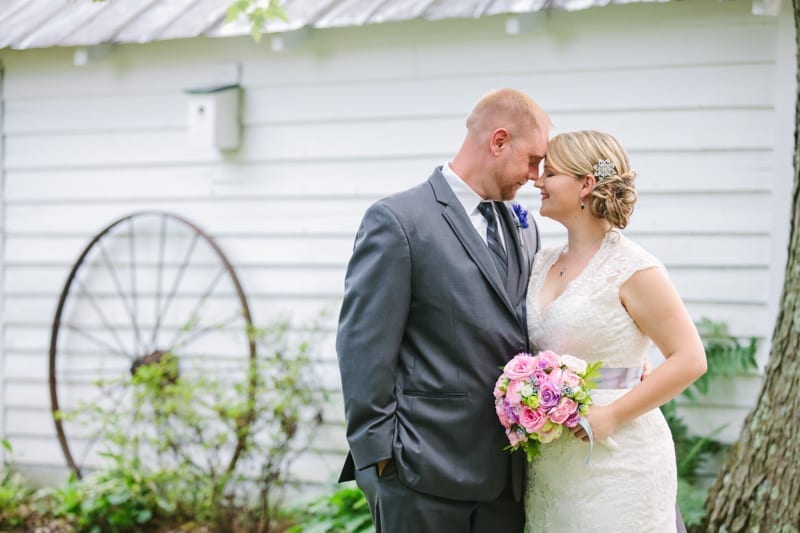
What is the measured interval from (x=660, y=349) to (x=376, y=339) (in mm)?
850

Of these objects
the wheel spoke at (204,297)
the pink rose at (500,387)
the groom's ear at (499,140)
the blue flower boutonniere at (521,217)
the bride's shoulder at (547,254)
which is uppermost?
the groom's ear at (499,140)

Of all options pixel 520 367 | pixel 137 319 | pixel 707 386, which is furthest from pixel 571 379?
pixel 137 319

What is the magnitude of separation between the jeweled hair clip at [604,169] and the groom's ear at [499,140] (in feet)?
1.04

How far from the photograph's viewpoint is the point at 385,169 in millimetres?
5531

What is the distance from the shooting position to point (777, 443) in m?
4.01

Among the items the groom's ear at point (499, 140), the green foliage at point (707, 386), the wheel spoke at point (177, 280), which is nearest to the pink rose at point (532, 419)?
the groom's ear at point (499, 140)

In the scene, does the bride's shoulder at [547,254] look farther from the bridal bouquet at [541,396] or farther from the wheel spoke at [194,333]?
the wheel spoke at [194,333]

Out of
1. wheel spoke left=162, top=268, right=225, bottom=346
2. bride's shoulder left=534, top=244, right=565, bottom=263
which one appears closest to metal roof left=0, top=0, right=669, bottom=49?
wheel spoke left=162, top=268, right=225, bottom=346

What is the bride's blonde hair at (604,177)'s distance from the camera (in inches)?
116

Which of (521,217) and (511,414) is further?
(521,217)

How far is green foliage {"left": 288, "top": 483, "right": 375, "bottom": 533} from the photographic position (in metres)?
4.89

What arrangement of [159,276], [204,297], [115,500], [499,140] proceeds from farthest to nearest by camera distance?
[159,276], [204,297], [115,500], [499,140]

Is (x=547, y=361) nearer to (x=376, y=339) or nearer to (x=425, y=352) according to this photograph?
(x=425, y=352)

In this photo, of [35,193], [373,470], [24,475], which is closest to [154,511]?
[24,475]
